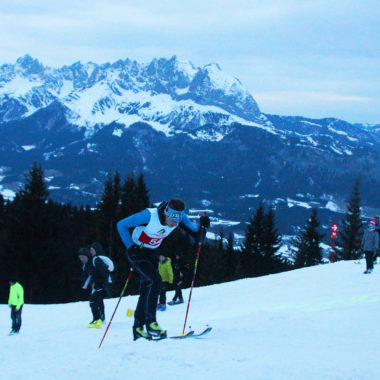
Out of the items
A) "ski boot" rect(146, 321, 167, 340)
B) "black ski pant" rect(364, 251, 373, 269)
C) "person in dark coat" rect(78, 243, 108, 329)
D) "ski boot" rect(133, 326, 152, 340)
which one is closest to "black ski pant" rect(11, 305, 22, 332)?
"person in dark coat" rect(78, 243, 108, 329)

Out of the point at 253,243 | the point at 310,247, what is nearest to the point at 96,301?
the point at 253,243

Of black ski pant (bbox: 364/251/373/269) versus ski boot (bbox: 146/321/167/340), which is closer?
ski boot (bbox: 146/321/167/340)

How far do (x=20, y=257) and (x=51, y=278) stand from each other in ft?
8.24

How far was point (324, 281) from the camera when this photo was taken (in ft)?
57.4

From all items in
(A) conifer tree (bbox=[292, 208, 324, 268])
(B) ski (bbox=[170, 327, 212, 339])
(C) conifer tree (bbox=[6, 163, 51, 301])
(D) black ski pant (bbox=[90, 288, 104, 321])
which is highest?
(B) ski (bbox=[170, 327, 212, 339])

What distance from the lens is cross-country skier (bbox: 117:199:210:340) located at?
740 centimetres

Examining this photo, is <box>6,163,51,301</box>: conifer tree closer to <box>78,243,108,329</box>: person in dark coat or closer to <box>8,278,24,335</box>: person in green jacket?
<box>8,278,24,335</box>: person in green jacket

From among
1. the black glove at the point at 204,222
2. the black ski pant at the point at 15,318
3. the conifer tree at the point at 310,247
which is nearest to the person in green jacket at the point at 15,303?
the black ski pant at the point at 15,318

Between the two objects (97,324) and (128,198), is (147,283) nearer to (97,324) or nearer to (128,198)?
(97,324)

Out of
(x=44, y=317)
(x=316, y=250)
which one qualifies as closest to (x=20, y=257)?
(x=44, y=317)

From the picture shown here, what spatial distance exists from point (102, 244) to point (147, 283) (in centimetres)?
3230

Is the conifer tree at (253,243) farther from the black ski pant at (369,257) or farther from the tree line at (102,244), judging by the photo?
the black ski pant at (369,257)

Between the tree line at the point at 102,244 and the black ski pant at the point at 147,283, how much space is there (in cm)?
910

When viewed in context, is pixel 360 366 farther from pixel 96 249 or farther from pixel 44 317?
pixel 44 317
